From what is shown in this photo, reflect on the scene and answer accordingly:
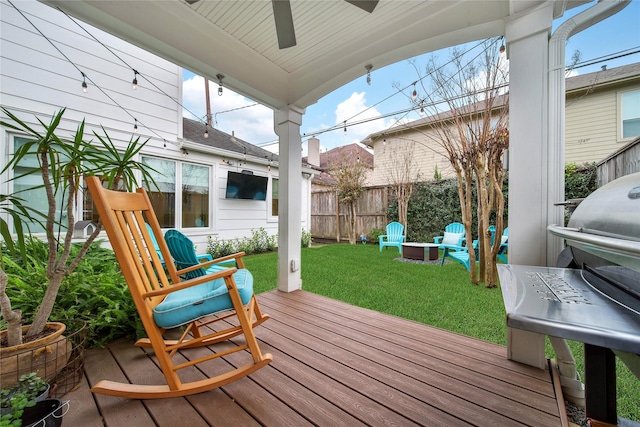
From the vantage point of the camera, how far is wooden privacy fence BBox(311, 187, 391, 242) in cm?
777

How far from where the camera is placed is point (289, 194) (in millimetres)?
3158

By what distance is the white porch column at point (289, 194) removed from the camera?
3129 mm

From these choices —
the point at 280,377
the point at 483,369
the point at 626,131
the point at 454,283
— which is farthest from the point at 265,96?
the point at 626,131

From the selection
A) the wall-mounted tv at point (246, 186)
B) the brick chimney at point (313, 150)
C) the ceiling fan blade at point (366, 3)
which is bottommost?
the wall-mounted tv at point (246, 186)

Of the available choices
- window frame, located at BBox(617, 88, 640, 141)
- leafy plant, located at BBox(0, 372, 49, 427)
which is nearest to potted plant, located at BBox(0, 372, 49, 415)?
leafy plant, located at BBox(0, 372, 49, 427)

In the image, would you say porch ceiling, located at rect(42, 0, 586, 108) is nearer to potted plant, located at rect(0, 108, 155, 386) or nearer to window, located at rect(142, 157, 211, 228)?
potted plant, located at rect(0, 108, 155, 386)

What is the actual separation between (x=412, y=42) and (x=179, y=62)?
6.76 feet

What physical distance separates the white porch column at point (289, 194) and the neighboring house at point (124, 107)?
6.96 feet

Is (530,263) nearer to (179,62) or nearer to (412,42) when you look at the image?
(412,42)

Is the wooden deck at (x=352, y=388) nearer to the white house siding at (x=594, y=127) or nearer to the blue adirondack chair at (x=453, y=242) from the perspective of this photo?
the blue adirondack chair at (x=453, y=242)

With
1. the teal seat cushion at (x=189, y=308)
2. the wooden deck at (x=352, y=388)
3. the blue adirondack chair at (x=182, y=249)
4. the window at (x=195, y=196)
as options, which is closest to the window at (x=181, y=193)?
the window at (x=195, y=196)

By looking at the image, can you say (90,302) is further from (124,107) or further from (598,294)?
(124,107)

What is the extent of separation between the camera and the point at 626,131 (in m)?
4.97

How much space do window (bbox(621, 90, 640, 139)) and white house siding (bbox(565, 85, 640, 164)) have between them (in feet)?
0.39
